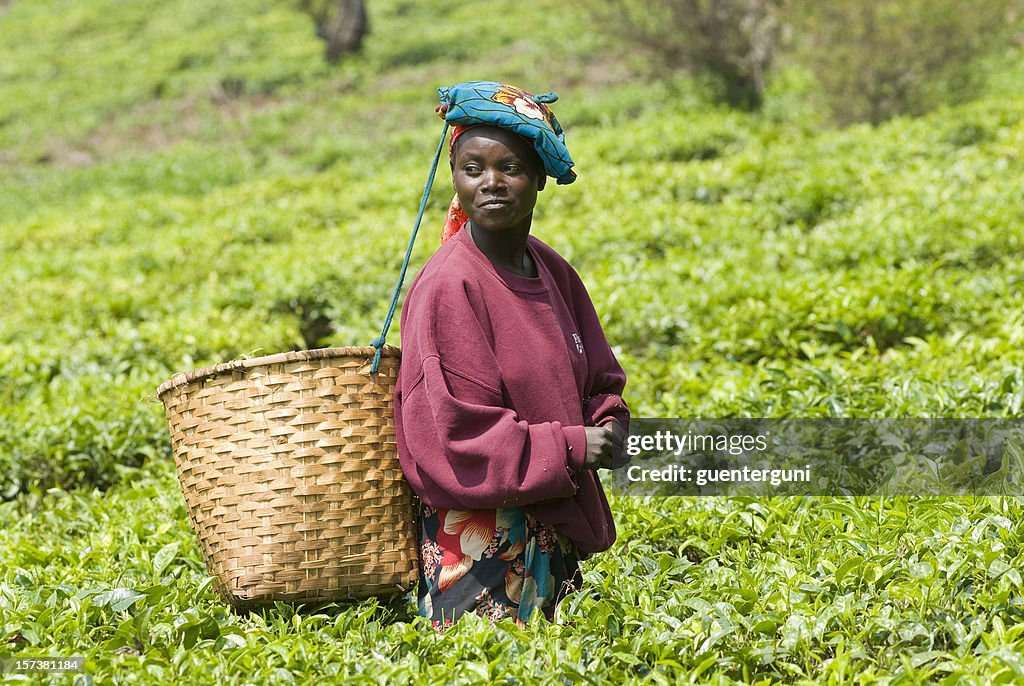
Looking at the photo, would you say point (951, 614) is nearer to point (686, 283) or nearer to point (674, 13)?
point (686, 283)

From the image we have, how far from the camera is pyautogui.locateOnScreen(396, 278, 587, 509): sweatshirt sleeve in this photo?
244 cm

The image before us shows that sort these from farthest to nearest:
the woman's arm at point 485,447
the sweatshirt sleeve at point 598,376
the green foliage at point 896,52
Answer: the green foliage at point 896,52, the sweatshirt sleeve at point 598,376, the woman's arm at point 485,447

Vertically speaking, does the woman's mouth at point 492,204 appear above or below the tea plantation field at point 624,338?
above

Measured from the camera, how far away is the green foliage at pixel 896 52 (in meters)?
11.2

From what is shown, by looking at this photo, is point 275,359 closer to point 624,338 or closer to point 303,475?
point 303,475

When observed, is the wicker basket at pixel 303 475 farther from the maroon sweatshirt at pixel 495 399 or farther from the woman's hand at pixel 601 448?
the woman's hand at pixel 601 448

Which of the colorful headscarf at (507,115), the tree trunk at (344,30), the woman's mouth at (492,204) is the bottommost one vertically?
the woman's mouth at (492,204)

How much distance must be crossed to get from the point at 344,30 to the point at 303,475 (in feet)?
58.4

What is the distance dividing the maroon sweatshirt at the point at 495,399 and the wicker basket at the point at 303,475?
0.12m

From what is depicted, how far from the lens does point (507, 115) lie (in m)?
2.59

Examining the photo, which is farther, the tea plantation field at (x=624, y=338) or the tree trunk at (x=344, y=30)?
the tree trunk at (x=344, y=30)

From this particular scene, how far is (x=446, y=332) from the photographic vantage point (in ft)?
8.29

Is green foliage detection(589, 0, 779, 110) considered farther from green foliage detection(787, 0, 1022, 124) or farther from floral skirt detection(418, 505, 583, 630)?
floral skirt detection(418, 505, 583, 630)

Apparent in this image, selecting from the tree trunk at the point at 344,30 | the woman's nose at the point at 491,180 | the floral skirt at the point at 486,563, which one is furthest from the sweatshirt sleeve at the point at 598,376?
the tree trunk at the point at 344,30
